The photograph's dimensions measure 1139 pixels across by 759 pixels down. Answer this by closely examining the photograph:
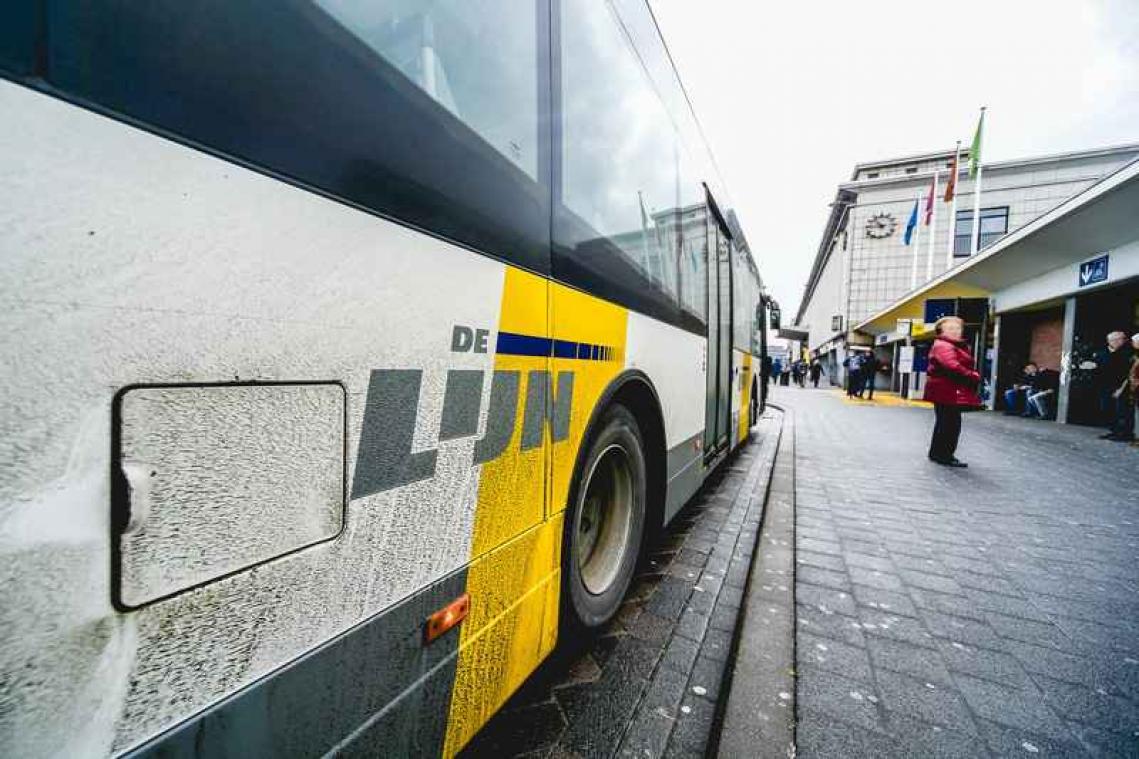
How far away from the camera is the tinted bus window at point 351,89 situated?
65 centimetres

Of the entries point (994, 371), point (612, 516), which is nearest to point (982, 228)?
point (994, 371)

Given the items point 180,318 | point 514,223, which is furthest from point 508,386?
point 180,318

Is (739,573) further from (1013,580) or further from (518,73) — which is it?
(518,73)

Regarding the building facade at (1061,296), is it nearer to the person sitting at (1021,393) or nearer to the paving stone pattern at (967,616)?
the person sitting at (1021,393)

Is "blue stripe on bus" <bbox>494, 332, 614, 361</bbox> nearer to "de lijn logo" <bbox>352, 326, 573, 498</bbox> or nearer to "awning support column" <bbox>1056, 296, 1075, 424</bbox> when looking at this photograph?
"de lijn logo" <bbox>352, 326, 573, 498</bbox>

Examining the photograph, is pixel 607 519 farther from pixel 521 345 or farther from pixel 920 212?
pixel 920 212

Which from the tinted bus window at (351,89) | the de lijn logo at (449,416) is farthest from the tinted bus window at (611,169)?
the de lijn logo at (449,416)

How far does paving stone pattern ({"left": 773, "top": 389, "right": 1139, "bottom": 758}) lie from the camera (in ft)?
6.06

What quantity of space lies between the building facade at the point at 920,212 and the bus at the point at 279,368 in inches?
1077

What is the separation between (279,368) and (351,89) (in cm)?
58

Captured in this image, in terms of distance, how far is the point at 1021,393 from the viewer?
13461 mm

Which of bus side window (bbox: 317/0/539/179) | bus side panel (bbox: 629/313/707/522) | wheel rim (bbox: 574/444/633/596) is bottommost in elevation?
wheel rim (bbox: 574/444/633/596)

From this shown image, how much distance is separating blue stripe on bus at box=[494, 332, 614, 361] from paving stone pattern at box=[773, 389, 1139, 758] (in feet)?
5.43

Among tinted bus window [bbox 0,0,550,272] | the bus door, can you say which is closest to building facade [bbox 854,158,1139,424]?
the bus door
